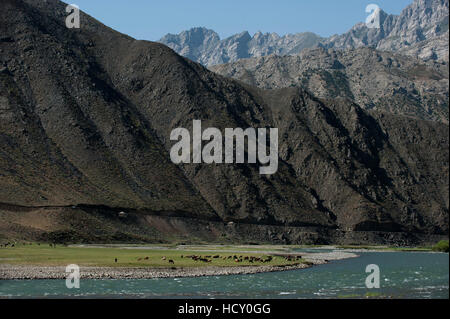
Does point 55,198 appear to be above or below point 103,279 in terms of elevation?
above

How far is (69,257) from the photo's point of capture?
289 feet

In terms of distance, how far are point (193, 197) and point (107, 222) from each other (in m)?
37.5

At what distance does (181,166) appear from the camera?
196250 mm

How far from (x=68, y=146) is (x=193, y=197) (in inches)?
1580

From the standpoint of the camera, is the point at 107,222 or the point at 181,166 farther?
the point at 181,166

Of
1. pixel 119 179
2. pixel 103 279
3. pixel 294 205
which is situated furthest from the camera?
pixel 294 205

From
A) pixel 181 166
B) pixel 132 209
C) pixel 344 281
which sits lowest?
pixel 344 281
